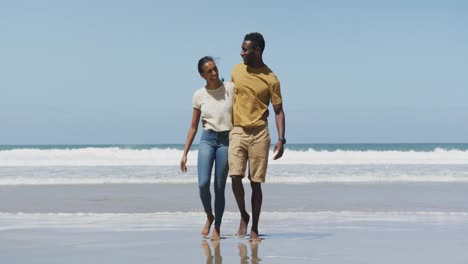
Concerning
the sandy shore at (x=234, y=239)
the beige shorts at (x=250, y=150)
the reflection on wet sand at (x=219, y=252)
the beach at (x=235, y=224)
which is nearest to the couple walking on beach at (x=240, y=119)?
the beige shorts at (x=250, y=150)

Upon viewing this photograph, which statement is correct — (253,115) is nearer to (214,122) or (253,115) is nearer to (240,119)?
(240,119)

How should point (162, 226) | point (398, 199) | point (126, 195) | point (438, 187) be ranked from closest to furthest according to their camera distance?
point (162, 226) → point (398, 199) → point (126, 195) → point (438, 187)

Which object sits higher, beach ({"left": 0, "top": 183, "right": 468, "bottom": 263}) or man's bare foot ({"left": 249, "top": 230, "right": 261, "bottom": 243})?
man's bare foot ({"left": 249, "top": 230, "right": 261, "bottom": 243})

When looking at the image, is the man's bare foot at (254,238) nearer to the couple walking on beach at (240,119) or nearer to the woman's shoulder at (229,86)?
the couple walking on beach at (240,119)

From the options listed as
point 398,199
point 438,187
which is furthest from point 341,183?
point 398,199

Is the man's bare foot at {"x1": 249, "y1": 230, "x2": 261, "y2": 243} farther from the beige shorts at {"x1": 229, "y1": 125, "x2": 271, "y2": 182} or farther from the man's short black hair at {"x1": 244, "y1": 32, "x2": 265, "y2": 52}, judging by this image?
the man's short black hair at {"x1": 244, "y1": 32, "x2": 265, "y2": 52}

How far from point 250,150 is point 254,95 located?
19.7 inches

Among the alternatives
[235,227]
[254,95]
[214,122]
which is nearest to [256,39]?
[254,95]

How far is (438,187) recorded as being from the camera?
13.9 meters

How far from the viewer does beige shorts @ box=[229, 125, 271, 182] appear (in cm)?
638

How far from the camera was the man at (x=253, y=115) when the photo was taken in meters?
6.38

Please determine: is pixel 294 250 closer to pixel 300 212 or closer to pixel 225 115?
pixel 225 115

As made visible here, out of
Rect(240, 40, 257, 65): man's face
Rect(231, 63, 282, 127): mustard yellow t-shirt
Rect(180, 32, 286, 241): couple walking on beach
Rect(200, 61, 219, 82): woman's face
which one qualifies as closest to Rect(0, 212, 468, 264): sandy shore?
Rect(180, 32, 286, 241): couple walking on beach

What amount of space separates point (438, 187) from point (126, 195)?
6144 mm
